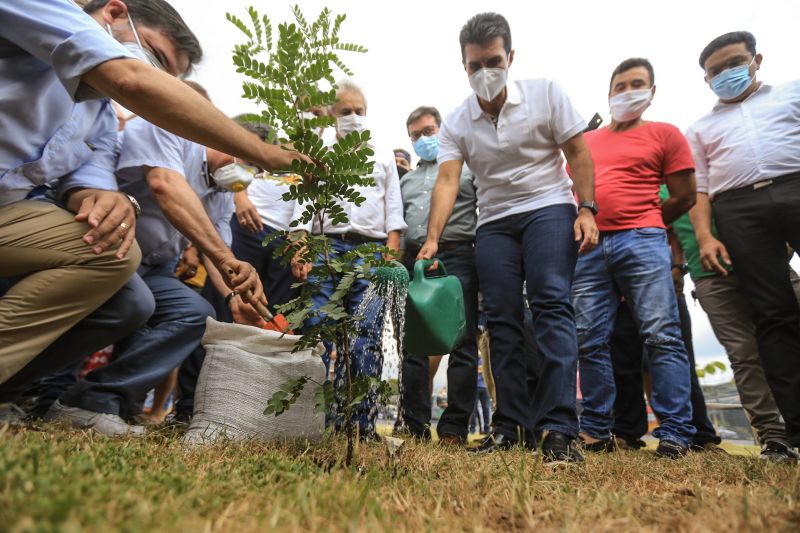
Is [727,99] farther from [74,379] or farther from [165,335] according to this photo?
[74,379]

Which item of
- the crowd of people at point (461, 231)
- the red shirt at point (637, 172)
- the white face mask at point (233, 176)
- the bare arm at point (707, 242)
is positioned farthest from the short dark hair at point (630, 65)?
the white face mask at point (233, 176)

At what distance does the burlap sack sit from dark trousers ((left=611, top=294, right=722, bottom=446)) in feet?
7.67

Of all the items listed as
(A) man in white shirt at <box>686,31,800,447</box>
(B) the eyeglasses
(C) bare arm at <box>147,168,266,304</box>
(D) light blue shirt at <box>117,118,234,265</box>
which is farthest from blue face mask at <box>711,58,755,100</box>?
(D) light blue shirt at <box>117,118,234,265</box>

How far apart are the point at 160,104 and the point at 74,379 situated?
233 cm

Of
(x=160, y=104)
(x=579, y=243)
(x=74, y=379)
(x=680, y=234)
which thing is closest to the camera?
(x=160, y=104)

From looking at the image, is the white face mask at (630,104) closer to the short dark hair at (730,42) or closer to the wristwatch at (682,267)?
the short dark hair at (730,42)

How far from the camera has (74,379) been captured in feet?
10.2

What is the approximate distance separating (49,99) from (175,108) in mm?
660

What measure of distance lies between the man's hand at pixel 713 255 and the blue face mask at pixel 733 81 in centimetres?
97

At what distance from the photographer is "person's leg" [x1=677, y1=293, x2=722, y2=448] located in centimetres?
347

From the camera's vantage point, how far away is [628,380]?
3.66 meters

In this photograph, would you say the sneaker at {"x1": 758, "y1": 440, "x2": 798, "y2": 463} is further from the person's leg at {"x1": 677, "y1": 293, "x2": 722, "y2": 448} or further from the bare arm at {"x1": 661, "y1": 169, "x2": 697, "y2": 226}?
the bare arm at {"x1": 661, "y1": 169, "x2": 697, "y2": 226}

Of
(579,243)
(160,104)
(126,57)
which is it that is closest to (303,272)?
(160,104)

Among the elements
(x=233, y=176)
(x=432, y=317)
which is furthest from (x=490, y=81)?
(x=233, y=176)
